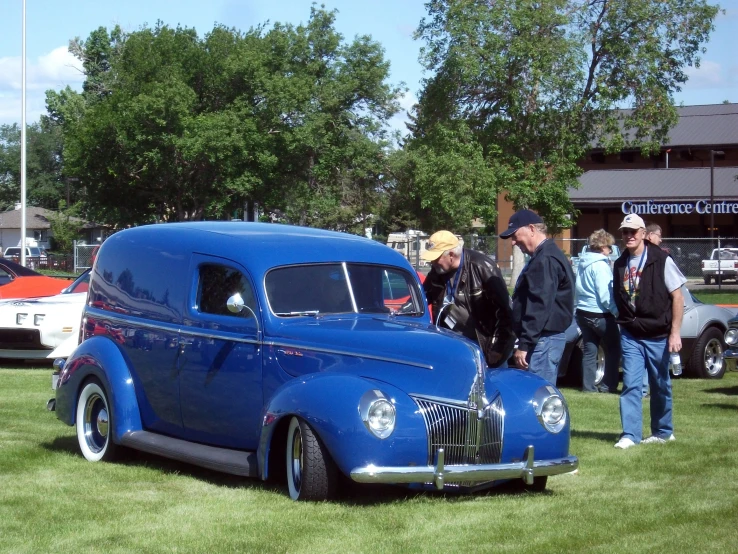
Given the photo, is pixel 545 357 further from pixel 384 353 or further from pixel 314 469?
pixel 314 469

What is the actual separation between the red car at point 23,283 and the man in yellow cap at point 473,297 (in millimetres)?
9784

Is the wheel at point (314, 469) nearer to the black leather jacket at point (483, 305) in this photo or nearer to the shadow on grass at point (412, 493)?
the shadow on grass at point (412, 493)

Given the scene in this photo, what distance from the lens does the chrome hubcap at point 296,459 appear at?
258 inches

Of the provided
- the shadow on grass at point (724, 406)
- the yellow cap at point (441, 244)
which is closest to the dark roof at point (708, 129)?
the shadow on grass at point (724, 406)

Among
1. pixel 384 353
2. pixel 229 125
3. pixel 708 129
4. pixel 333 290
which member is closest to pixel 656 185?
pixel 708 129

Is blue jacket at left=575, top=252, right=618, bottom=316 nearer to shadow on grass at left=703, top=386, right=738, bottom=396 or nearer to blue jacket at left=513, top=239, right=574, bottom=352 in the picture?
shadow on grass at left=703, top=386, right=738, bottom=396

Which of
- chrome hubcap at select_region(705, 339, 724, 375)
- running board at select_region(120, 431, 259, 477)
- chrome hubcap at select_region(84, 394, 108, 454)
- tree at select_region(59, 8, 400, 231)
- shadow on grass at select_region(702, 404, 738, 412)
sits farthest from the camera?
tree at select_region(59, 8, 400, 231)

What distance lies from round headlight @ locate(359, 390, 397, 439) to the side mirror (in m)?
1.25

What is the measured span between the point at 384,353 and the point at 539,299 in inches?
72.5

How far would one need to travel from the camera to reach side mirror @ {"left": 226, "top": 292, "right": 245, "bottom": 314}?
696 centimetres

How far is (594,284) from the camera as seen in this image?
39.9 ft

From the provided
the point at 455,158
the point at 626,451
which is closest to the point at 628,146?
the point at 455,158

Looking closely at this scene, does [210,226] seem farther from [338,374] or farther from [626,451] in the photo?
[626,451]

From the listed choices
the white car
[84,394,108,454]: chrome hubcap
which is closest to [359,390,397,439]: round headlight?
[84,394,108,454]: chrome hubcap
